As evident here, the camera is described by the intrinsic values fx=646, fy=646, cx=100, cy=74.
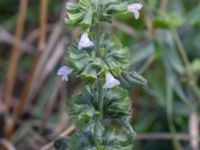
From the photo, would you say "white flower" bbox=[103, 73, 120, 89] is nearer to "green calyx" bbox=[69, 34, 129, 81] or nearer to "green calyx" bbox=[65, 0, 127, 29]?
"green calyx" bbox=[69, 34, 129, 81]

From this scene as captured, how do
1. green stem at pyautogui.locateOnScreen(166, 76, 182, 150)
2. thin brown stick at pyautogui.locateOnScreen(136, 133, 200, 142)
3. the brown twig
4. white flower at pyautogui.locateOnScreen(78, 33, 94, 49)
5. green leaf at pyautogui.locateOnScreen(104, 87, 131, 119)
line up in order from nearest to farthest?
white flower at pyautogui.locateOnScreen(78, 33, 94, 49)
green leaf at pyautogui.locateOnScreen(104, 87, 131, 119)
green stem at pyautogui.locateOnScreen(166, 76, 182, 150)
thin brown stick at pyautogui.locateOnScreen(136, 133, 200, 142)
the brown twig

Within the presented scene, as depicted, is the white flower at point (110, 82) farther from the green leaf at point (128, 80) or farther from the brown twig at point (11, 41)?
the brown twig at point (11, 41)

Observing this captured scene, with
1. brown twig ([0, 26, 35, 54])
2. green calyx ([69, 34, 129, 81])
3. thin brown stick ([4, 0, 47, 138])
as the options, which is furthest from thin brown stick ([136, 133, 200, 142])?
green calyx ([69, 34, 129, 81])

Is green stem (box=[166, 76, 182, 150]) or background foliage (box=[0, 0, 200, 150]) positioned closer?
green stem (box=[166, 76, 182, 150])

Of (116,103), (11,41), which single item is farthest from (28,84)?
(116,103)

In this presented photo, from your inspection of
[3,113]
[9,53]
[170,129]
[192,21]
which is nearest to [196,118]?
[170,129]

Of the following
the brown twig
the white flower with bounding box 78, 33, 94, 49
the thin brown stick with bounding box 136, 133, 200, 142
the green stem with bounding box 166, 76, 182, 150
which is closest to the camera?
the white flower with bounding box 78, 33, 94, 49
